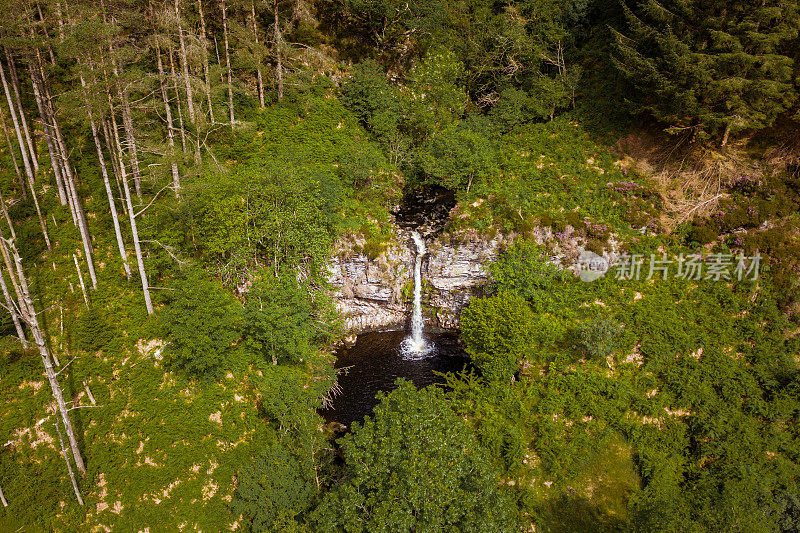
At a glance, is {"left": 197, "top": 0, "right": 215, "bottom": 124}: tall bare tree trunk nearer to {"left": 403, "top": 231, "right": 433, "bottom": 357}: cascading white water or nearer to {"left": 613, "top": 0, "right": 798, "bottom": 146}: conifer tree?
{"left": 403, "top": 231, "right": 433, "bottom": 357}: cascading white water

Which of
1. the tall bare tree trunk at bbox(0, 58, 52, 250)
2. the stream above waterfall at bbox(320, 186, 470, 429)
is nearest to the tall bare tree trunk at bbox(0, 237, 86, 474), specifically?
the tall bare tree trunk at bbox(0, 58, 52, 250)

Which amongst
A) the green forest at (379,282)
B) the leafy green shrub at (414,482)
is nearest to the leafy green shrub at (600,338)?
the green forest at (379,282)

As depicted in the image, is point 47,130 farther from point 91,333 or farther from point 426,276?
point 426,276

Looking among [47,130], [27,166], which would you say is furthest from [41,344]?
[27,166]

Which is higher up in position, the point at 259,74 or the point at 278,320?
the point at 259,74

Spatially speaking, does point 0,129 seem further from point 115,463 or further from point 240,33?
point 115,463

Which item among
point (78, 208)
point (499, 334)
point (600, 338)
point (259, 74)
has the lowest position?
point (600, 338)

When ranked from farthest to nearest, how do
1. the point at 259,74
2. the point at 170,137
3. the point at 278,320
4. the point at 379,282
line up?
the point at 259,74 → the point at 379,282 → the point at 170,137 → the point at 278,320
